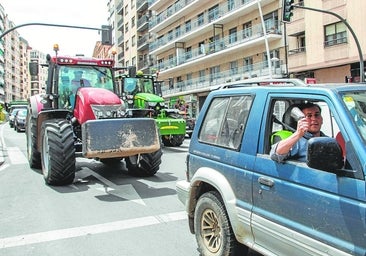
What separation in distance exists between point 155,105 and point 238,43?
2019cm

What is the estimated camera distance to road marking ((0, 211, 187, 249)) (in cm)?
512

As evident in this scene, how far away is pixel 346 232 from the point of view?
2.59m

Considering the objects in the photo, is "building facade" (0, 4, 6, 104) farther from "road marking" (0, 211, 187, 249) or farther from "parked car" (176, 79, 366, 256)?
"parked car" (176, 79, 366, 256)

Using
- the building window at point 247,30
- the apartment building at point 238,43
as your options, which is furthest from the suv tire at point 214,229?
the building window at point 247,30

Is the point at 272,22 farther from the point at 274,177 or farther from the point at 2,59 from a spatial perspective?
the point at 2,59

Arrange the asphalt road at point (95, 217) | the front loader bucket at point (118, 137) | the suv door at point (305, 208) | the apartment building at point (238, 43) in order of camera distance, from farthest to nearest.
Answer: the apartment building at point (238, 43) < the front loader bucket at point (118, 137) < the asphalt road at point (95, 217) < the suv door at point (305, 208)

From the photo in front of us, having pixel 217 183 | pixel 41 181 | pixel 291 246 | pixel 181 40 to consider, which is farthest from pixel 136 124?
pixel 181 40

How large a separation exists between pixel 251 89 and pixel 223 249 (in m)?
1.52

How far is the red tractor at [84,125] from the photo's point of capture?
307 inches

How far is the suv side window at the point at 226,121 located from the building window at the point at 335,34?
73.7ft

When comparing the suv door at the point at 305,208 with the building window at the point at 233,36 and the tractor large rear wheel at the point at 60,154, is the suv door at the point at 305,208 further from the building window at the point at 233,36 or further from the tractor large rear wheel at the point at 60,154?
the building window at the point at 233,36

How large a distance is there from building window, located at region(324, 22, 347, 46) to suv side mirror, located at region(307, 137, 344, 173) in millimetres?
23828

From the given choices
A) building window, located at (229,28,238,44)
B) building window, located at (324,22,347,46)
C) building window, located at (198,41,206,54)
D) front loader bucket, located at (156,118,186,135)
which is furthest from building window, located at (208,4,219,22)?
front loader bucket, located at (156,118,186,135)

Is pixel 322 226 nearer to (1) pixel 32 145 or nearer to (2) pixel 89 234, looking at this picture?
(2) pixel 89 234
